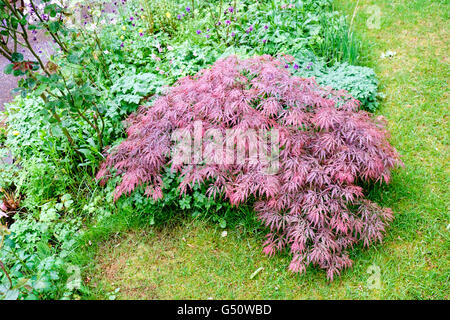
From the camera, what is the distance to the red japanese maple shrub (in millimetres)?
2521

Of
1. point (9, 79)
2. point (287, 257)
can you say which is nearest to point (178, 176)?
point (287, 257)

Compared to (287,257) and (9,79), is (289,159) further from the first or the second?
(9,79)

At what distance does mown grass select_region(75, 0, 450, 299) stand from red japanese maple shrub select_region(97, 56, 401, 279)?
0.16m

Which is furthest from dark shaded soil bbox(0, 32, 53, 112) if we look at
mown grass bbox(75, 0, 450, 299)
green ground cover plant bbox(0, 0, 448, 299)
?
mown grass bbox(75, 0, 450, 299)

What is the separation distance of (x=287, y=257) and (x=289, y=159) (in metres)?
0.79

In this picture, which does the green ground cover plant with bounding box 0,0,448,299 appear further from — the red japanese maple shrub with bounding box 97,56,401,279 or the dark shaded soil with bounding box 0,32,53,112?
the dark shaded soil with bounding box 0,32,53,112

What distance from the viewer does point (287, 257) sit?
107 inches

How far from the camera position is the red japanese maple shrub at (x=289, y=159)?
2.52 meters

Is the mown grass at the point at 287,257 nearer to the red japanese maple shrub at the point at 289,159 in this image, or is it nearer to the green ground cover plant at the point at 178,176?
the green ground cover plant at the point at 178,176

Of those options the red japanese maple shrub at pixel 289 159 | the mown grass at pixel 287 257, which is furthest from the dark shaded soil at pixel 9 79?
the mown grass at pixel 287 257

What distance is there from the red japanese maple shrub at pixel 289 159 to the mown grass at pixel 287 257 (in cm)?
16
